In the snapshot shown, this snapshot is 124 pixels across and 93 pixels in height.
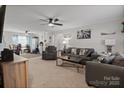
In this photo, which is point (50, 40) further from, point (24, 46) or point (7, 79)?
point (7, 79)

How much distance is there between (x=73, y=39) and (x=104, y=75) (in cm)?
452

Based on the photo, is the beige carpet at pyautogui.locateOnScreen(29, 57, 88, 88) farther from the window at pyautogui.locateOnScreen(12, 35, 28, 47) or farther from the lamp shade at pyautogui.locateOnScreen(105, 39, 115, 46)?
the window at pyautogui.locateOnScreen(12, 35, 28, 47)

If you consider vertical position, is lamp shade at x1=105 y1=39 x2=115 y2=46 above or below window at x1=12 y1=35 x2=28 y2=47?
below

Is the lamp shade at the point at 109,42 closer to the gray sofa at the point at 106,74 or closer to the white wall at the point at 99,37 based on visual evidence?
the white wall at the point at 99,37

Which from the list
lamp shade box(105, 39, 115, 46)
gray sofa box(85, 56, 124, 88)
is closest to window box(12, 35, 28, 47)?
lamp shade box(105, 39, 115, 46)

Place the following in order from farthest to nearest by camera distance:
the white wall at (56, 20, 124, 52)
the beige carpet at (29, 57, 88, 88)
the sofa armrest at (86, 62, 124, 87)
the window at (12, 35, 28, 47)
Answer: the window at (12, 35, 28, 47) → the white wall at (56, 20, 124, 52) → the beige carpet at (29, 57, 88, 88) → the sofa armrest at (86, 62, 124, 87)

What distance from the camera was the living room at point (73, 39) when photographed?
228 centimetres

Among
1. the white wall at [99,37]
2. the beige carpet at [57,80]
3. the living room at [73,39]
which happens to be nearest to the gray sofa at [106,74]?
the living room at [73,39]

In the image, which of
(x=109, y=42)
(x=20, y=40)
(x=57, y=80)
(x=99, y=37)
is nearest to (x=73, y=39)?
(x=99, y=37)

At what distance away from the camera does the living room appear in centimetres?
228

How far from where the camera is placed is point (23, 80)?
185cm

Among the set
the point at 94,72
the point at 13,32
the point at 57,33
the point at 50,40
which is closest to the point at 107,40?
the point at 94,72

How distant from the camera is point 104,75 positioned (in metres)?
1.84
